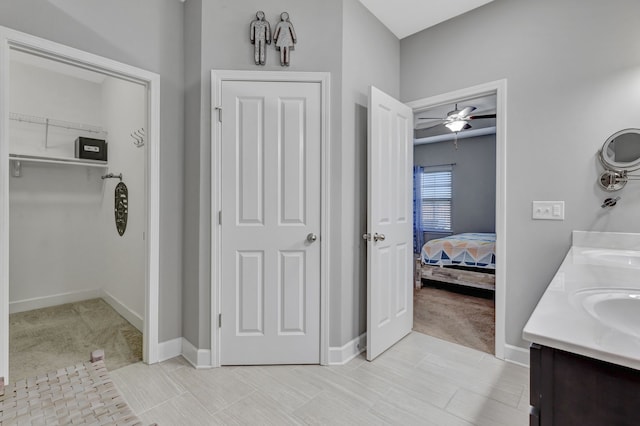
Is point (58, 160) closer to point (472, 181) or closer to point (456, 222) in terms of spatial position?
point (456, 222)

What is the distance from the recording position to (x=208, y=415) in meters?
1.70

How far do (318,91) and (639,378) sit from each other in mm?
2117

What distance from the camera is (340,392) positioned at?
75.0 inches

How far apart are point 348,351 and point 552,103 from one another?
2322 mm

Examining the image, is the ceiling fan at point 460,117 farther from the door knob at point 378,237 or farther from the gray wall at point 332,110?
the door knob at point 378,237

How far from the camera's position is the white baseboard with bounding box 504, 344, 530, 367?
2246 mm

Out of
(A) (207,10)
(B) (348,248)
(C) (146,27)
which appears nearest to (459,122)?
(B) (348,248)

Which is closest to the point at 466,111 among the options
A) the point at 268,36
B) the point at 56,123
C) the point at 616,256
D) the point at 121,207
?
the point at 616,256

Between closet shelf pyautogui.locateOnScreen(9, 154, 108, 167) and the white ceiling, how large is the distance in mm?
3385

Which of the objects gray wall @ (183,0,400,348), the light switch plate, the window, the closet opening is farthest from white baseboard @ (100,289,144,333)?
the window

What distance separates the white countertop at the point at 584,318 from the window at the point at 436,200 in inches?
209

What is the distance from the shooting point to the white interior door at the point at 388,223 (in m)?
2.30

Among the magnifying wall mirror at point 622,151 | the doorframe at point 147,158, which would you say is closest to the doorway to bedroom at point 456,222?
the magnifying wall mirror at point 622,151

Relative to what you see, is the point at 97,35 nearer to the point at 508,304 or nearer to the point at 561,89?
the point at 561,89
